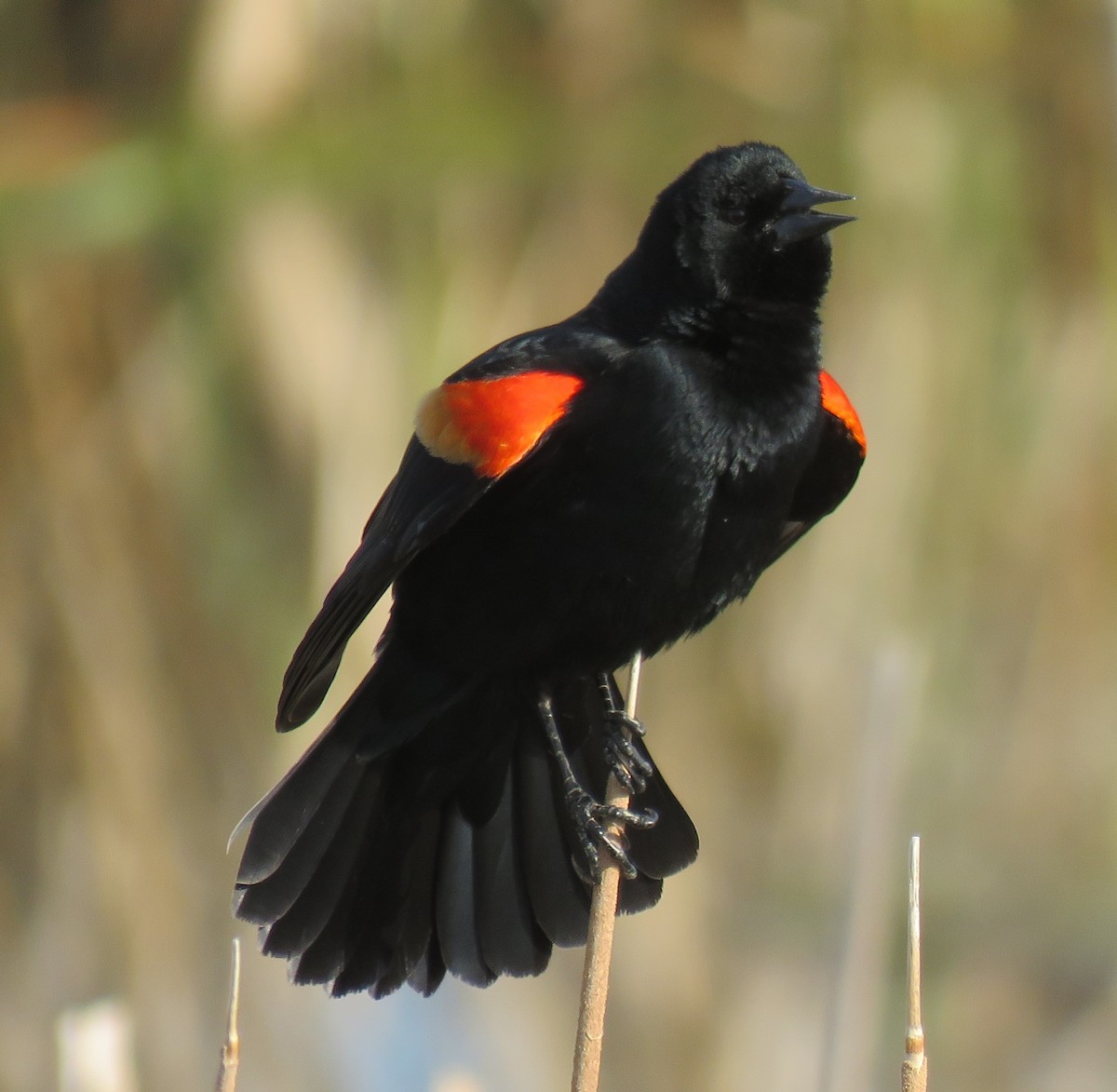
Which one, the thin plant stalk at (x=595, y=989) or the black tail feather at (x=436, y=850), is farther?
the black tail feather at (x=436, y=850)

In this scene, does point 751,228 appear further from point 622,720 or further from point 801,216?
point 622,720

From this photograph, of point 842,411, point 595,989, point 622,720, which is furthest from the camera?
point 622,720

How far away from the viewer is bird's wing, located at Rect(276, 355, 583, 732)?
1.69 m

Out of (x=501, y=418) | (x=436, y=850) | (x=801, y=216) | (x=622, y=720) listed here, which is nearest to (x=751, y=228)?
(x=801, y=216)

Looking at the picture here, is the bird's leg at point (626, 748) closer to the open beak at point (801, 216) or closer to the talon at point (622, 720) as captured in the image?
the talon at point (622, 720)

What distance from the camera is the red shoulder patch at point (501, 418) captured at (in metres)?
1.68

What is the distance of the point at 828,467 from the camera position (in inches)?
75.9

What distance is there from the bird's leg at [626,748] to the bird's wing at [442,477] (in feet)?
1.19

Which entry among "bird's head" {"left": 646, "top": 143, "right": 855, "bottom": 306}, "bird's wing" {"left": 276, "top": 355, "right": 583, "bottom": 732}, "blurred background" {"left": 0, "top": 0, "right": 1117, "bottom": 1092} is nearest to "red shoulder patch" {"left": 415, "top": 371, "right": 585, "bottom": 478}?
"bird's wing" {"left": 276, "top": 355, "right": 583, "bottom": 732}

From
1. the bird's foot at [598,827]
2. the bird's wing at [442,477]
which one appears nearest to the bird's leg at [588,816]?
the bird's foot at [598,827]

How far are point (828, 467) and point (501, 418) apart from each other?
474 millimetres

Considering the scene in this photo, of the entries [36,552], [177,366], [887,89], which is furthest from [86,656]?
[887,89]

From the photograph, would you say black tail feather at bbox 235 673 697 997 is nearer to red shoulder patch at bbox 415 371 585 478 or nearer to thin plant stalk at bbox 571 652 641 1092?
red shoulder patch at bbox 415 371 585 478

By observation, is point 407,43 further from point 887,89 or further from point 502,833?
point 502,833
